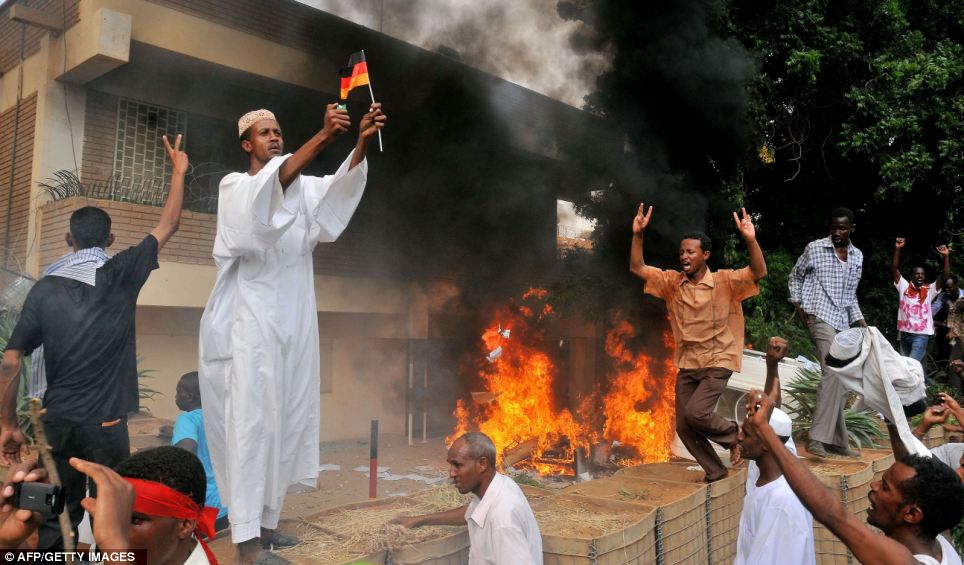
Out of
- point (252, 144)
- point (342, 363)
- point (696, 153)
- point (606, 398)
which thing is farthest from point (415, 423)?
point (252, 144)

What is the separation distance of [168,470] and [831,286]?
19.4 ft

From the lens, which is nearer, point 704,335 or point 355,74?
point 355,74

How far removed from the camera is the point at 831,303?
20.6 ft

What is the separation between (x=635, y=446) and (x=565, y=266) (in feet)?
10.5

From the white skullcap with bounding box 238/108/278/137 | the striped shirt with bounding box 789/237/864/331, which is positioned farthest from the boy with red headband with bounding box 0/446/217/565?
the striped shirt with bounding box 789/237/864/331

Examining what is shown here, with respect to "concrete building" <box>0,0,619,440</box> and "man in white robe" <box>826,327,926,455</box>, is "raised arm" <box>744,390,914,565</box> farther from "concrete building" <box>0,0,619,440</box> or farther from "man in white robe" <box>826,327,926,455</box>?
"concrete building" <box>0,0,619,440</box>

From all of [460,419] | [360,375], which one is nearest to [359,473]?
[360,375]

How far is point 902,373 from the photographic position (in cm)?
364

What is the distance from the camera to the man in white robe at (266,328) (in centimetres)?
324

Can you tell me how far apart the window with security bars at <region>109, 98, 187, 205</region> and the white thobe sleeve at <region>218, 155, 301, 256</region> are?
6.05m

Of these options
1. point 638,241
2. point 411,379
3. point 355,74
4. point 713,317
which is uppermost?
point 355,74

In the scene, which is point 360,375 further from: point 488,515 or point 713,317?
point 488,515

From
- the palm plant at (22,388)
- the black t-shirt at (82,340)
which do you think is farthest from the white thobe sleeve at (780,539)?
the palm plant at (22,388)

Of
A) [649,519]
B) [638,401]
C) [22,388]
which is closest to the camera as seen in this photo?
[649,519]
